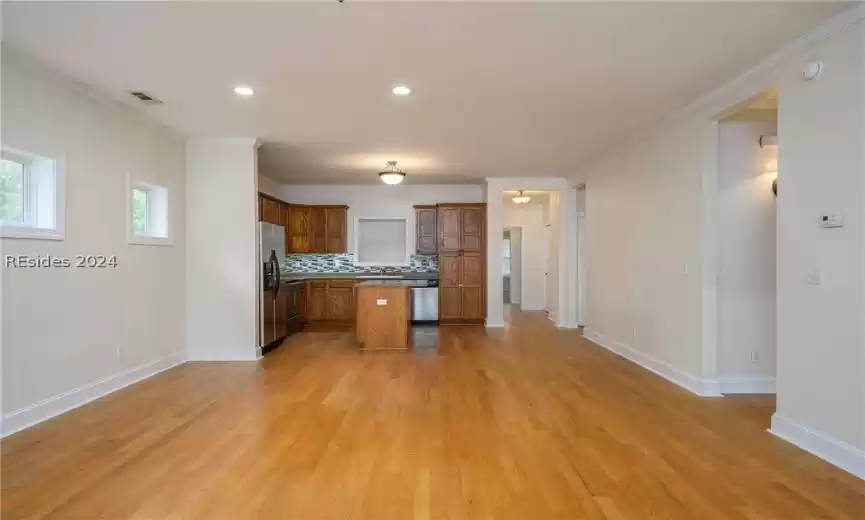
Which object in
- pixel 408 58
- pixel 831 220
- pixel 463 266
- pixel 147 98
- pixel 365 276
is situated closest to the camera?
pixel 831 220

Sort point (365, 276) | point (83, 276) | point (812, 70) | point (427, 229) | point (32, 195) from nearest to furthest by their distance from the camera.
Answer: point (812, 70)
point (32, 195)
point (83, 276)
point (365, 276)
point (427, 229)

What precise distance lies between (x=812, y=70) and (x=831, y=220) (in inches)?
37.5

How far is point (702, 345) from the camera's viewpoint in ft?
14.9

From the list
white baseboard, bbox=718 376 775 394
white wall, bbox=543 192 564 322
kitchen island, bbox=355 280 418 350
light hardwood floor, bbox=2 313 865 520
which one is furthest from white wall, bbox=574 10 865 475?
white wall, bbox=543 192 564 322

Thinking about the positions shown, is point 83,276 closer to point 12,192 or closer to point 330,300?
point 12,192

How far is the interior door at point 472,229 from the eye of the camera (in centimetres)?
964

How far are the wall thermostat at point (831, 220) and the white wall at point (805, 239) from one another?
0.14 feet

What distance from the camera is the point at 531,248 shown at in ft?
40.5

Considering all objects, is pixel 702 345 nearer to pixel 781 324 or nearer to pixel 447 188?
pixel 781 324

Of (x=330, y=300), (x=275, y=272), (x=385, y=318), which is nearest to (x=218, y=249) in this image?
(x=275, y=272)

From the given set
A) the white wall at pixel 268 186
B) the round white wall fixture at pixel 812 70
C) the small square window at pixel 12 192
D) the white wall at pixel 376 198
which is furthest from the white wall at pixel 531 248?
the small square window at pixel 12 192

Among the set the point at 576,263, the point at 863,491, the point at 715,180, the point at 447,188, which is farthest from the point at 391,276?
the point at 863,491

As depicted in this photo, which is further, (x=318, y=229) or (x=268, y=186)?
(x=318, y=229)

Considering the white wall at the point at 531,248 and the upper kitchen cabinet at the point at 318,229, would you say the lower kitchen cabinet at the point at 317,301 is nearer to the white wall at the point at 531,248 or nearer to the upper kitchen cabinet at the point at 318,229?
the upper kitchen cabinet at the point at 318,229
